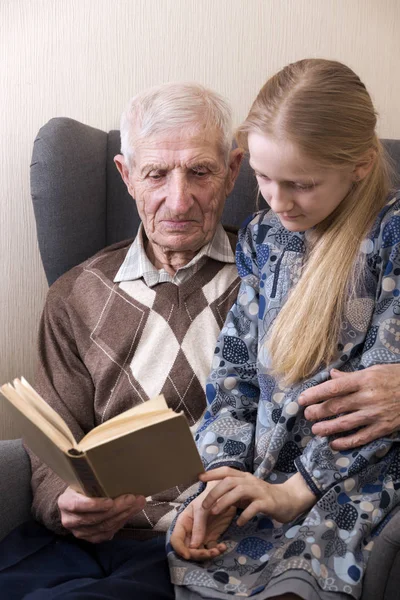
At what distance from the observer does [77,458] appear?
1.13 meters

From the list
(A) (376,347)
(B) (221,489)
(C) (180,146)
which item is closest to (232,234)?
(C) (180,146)

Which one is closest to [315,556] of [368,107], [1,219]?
[368,107]

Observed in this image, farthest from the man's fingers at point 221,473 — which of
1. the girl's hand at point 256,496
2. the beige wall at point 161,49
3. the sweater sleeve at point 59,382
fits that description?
the beige wall at point 161,49

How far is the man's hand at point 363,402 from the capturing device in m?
1.31

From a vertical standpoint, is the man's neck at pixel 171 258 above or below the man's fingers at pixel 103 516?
above

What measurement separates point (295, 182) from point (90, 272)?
0.58 metres

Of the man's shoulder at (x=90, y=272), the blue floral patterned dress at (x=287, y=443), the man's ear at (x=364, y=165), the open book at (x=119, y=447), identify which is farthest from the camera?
the man's shoulder at (x=90, y=272)

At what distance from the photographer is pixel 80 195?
1.81 meters

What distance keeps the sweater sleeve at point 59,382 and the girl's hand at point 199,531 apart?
280 millimetres

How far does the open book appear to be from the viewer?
112cm

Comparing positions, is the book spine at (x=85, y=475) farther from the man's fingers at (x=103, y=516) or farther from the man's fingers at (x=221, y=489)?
the man's fingers at (x=221, y=489)

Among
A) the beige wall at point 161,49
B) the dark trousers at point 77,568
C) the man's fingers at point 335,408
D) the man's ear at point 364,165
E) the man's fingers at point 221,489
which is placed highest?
the beige wall at point 161,49

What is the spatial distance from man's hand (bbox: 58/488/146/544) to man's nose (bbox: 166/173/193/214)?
583mm

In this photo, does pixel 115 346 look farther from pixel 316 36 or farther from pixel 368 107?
pixel 316 36
